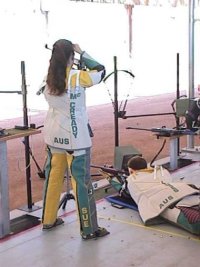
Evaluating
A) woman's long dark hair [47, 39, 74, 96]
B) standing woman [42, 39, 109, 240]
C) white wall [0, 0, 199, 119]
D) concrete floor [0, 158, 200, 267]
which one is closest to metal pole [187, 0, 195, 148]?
concrete floor [0, 158, 200, 267]

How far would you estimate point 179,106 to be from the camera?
4953 mm

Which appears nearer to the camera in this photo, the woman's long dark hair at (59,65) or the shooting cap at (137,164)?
the woman's long dark hair at (59,65)

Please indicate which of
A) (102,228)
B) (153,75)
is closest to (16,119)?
(102,228)

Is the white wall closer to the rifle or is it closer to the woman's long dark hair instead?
the rifle

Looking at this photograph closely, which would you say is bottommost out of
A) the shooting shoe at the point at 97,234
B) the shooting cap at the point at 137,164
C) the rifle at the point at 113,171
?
the shooting shoe at the point at 97,234

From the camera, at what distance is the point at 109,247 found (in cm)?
293

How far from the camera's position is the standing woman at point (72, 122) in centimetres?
290

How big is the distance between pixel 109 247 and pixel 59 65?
1.16 m

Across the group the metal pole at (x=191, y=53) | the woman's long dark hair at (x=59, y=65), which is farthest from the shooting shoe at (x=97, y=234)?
the metal pole at (x=191, y=53)

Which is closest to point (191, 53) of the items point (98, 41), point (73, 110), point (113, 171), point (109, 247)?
point (113, 171)

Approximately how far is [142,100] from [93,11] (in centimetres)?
321

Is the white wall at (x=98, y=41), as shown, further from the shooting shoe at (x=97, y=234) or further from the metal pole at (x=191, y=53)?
the shooting shoe at (x=97, y=234)

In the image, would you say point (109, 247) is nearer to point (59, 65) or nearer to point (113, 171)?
point (113, 171)

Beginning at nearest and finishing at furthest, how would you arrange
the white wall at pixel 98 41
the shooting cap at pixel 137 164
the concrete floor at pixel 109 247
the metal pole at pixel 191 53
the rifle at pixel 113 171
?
the concrete floor at pixel 109 247 < the shooting cap at pixel 137 164 < the rifle at pixel 113 171 < the metal pole at pixel 191 53 < the white wall at pixel 98 41
